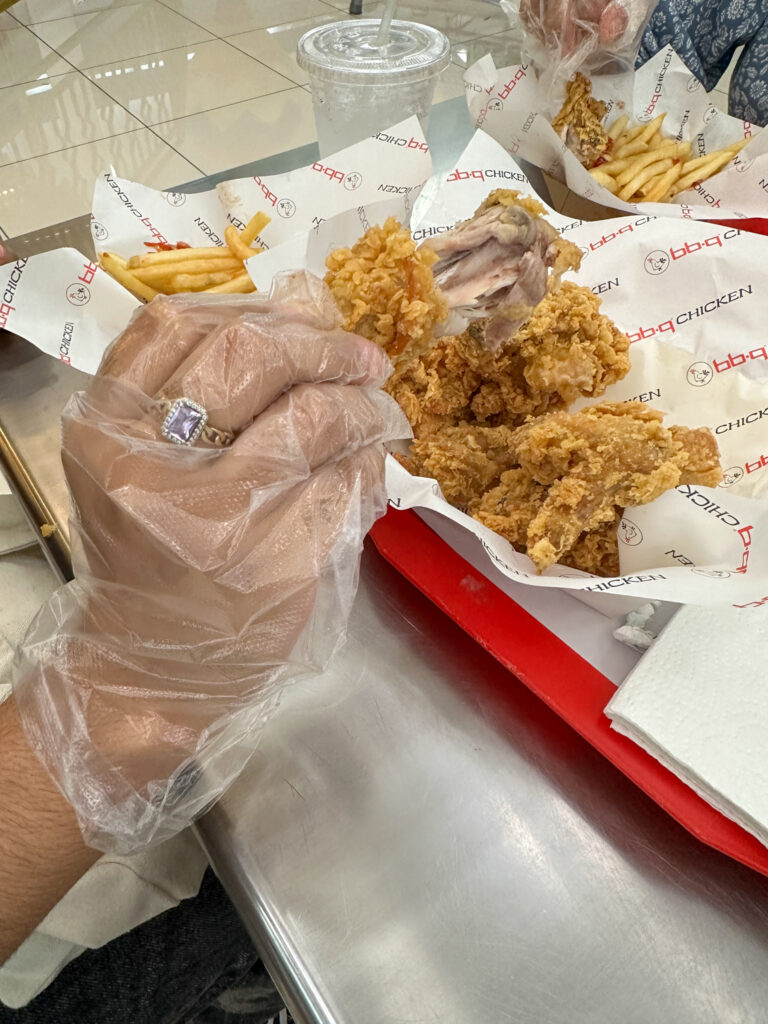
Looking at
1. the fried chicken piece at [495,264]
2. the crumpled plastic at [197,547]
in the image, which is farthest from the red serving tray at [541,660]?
the fried chicken piece at [495,264]

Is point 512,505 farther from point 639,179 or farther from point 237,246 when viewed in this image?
point 639,179

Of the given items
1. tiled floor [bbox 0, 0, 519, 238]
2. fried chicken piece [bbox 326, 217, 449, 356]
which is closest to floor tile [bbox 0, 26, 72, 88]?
tiled floor [bbox 0, 0, 519, 238]

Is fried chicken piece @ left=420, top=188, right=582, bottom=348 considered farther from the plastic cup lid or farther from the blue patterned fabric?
the blue patterned fabric

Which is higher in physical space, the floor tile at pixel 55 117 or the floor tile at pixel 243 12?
the floor tile at pixel 243 12

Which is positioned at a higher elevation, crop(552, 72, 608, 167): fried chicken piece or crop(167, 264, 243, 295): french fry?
crop(552, 72, 608, 167): fried chicken piece

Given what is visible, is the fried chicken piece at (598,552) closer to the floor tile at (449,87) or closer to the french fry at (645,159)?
the french fry at (645,159)

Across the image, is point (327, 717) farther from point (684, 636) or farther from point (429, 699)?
point (684, 636)
